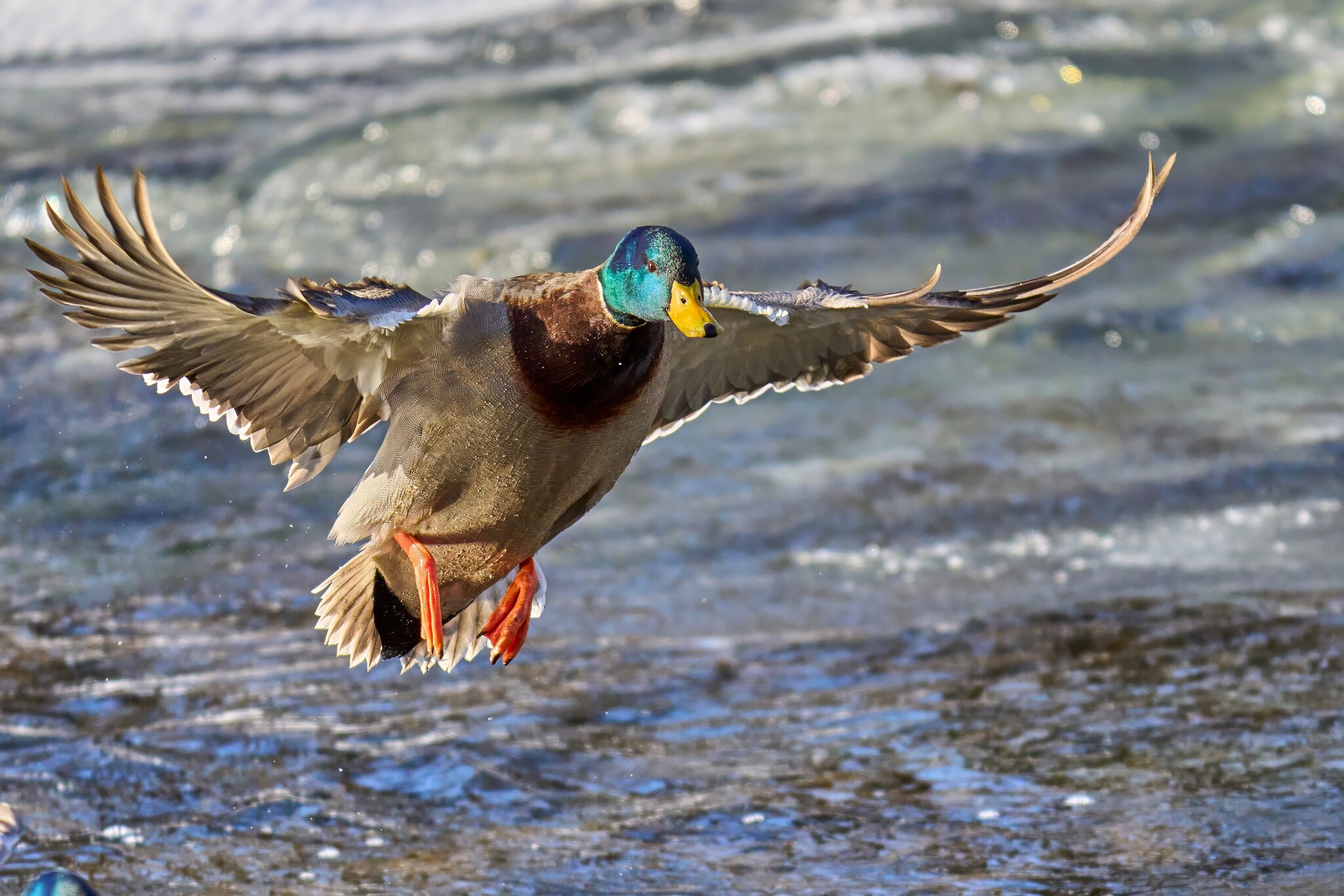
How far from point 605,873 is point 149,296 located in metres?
1.66

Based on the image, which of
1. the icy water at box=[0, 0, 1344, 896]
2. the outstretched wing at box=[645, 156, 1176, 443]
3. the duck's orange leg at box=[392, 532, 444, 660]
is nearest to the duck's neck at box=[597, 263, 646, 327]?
the outstretched wing at box=[645, 156, 1176, 443]

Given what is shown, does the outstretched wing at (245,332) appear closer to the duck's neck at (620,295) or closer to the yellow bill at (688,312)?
the duck's neck at (620,295)

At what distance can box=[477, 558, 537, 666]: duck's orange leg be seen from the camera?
448cm

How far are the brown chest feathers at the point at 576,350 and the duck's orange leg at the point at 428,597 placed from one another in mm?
516

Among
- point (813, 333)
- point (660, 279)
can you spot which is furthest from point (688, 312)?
point (813, 333)

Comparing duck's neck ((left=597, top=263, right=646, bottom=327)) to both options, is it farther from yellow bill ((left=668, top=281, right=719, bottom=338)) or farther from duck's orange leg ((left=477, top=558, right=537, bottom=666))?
duck's orange leg ((left=477, top=558, right=537, bottom=666))

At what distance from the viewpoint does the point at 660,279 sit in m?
3.71

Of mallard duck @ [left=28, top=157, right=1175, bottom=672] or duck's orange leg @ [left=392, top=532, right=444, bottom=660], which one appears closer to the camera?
mallard duck @ [left=28, top=157, right=1175, bottom=672]

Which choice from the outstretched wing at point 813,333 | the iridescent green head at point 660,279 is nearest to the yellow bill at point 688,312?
the iridescent green head at point 660,279

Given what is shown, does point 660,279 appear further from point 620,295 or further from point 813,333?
point 813,333

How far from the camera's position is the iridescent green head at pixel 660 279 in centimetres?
369

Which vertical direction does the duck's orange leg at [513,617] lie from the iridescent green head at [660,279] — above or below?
below

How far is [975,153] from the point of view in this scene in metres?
11.0

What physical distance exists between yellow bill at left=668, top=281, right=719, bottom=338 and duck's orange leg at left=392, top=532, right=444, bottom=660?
0.96m
